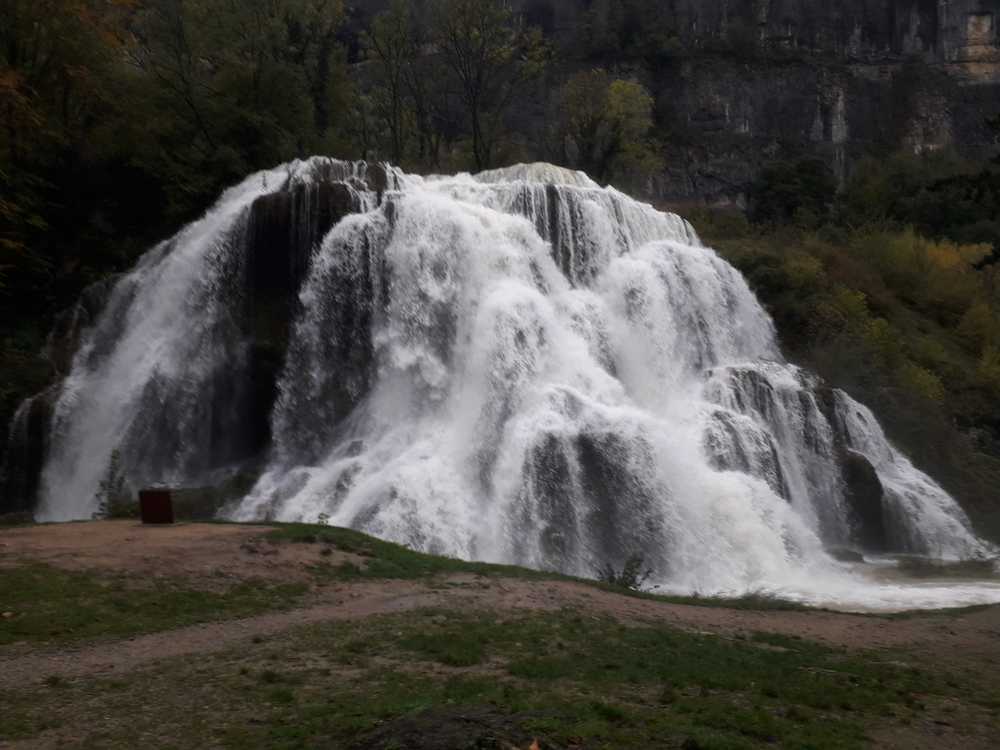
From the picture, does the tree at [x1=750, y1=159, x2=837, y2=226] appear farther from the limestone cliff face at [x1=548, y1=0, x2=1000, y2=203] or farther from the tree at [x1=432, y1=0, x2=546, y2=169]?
the tree at [x1=432, y1=0, x2=546, y2=169]

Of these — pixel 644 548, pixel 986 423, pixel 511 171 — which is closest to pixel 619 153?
pixel 511 171

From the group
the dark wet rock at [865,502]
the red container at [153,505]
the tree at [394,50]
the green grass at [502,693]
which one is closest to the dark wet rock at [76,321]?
the red container at [153,505]

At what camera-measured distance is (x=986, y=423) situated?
26.1 meters

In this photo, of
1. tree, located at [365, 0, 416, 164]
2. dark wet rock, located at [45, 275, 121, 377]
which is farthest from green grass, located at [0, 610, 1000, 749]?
tree, located at [365, 0, 416, 164]

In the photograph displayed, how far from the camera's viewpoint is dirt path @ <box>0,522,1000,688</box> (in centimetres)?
977

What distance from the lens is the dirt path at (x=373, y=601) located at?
977 cm

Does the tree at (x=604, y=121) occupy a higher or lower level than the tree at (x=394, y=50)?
lower

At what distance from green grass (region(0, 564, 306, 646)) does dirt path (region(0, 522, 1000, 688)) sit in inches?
11.2

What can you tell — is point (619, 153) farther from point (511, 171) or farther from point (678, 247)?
point (678, 247)

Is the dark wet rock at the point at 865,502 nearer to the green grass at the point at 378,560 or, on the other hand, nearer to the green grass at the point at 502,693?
the green grass at the point at 378,560

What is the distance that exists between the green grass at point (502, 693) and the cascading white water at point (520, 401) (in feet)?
22.3

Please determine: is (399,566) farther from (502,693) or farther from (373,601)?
(502,693)

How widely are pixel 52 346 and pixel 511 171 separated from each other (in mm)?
13016

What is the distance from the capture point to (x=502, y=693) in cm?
705
